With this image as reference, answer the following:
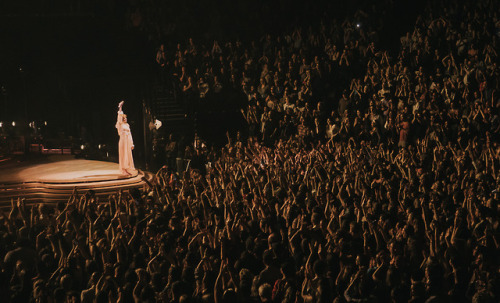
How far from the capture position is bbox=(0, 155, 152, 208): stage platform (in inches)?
700

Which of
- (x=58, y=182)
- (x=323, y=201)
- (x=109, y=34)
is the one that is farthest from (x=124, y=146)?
(x=109, y=34)

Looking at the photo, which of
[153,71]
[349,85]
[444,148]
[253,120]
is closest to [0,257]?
[444,148]

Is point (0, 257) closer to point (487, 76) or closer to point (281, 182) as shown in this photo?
point (281, 182)

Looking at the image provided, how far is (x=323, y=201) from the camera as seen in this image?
1175 cm

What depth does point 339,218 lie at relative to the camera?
1033 cm

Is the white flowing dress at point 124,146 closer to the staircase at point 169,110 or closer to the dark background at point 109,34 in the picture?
the staircase at point 169,110

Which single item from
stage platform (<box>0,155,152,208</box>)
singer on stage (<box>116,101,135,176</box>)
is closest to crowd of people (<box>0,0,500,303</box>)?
singer on stage (<box>116,101,135,176</box>)

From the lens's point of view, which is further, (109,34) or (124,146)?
(109,34)

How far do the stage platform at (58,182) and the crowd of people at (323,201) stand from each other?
7.93ft

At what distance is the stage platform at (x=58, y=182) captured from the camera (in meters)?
17.8

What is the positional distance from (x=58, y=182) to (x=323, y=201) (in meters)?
9.45

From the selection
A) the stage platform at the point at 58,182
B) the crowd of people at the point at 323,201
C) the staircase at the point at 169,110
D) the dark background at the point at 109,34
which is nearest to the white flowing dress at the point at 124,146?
the stage platform at the point at 58,182

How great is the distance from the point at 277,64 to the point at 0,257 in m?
12.5

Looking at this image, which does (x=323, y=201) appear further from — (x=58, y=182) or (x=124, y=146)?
(x=58, y=182)
